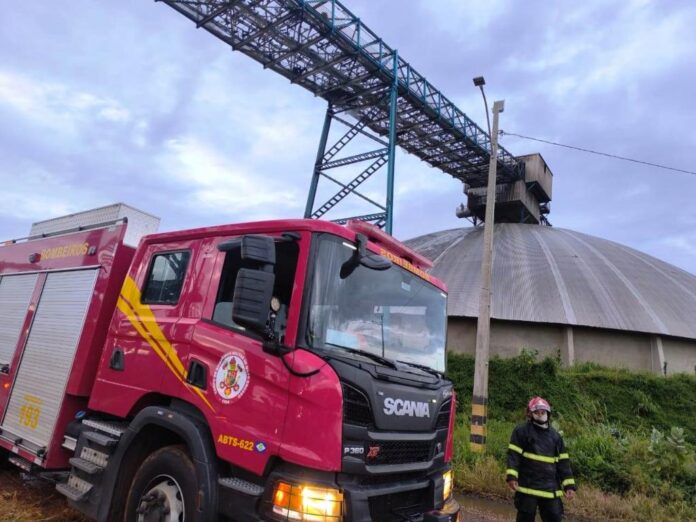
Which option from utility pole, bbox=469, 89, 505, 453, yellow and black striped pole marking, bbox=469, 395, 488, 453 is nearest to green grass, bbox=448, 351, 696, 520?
yellow and black striped pole marking, bbox=469, 395, 488, 453

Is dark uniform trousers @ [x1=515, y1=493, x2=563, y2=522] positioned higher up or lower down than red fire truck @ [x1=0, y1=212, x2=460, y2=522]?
lower down

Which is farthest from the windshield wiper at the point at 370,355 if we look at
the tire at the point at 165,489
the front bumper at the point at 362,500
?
the tire at the point at 165,489

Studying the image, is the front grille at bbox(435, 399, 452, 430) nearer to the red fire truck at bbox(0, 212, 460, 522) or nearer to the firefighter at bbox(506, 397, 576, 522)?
the red fire truck at bbox(0, 212, 460, 522)

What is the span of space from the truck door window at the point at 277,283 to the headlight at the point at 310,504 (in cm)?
97

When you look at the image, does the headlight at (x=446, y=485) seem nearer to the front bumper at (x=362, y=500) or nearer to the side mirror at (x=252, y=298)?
the front bumper at (x=362, y=500)

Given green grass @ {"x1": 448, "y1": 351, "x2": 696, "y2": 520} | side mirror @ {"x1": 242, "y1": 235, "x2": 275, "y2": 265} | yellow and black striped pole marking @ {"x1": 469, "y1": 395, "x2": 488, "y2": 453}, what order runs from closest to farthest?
side mirror @ {"x1": 242, "y1": 235, "x2": 275, "y2": 265} → green grass @ {"x1": 448, "y1": 351, "x2": 696, "y2": 520} → yellow and black striped pole marking @ {"x1": 469, "y1": 395, "x2": 488, "y2": 453}

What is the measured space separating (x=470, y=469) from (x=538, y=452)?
3559 millimetres

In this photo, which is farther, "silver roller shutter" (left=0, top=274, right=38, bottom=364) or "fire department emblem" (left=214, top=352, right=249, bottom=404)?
"silver roller shutter" (left=0, top=274, right=38, bottom=364)

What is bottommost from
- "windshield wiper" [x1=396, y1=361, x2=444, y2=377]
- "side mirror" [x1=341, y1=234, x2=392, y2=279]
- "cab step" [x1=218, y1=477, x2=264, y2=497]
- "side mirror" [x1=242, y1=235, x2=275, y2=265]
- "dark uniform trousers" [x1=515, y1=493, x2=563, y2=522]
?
"dark uniform trousers" [x1=515, y1=493, x2=563, y2=522]

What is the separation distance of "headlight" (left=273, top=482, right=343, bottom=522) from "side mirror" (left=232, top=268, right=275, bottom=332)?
3.47 feet

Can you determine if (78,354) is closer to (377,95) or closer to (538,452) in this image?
(538,452)

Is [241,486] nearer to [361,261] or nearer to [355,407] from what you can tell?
[355,407]

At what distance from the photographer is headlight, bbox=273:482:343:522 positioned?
283 cm

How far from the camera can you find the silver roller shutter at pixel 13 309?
19.0 feet
